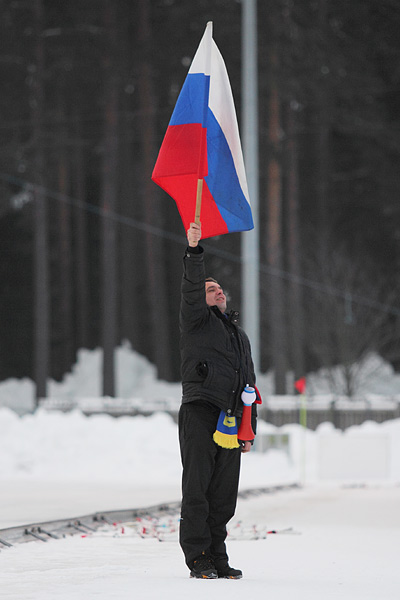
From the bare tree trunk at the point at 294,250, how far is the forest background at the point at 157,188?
94mm

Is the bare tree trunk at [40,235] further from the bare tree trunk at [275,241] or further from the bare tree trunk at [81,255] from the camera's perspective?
the bare tree trunk at [81,255]

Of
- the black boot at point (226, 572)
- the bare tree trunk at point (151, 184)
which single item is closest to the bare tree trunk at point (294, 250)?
the bare tree trunk at point (151, 184)

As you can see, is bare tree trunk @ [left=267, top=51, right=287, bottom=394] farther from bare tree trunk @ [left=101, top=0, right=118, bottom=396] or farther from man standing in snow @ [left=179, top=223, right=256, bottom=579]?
man standing in snow @ [left=179, top=223, right=256, bottom=579]

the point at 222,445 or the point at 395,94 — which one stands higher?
the point at 395,94

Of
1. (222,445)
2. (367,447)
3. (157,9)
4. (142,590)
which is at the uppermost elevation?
(157,9)

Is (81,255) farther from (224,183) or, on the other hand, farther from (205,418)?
(205,418)

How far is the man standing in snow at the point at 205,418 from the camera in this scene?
25.6 ft

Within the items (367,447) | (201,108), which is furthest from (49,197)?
(201,108)

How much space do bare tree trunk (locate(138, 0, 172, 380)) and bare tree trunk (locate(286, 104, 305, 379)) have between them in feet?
14.7

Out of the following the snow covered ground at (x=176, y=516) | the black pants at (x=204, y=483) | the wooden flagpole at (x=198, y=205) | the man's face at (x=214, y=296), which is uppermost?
the wooden flagpole at (x=198, y=205)

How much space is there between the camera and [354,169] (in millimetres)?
48875

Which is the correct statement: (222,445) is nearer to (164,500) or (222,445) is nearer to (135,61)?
(164,500)

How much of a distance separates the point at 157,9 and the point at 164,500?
30.4 metres

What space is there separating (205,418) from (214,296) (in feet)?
2.78
